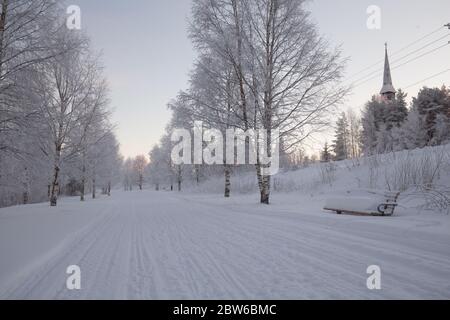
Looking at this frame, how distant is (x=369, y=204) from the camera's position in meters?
8.00

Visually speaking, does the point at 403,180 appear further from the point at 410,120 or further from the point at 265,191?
the point at 410,120

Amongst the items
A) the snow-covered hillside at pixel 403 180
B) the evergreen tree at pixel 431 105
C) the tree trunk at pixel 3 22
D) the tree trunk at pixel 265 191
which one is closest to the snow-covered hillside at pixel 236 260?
the snow-covered hillside at pixel 403 180

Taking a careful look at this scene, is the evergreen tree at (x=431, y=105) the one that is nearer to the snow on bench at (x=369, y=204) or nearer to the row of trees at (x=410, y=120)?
the row of trees at (x=410, y=120)

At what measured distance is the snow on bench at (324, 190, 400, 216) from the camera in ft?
25.5

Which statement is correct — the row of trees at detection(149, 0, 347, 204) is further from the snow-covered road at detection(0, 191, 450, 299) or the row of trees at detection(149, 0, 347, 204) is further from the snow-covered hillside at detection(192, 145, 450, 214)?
the snow-covered road at detection(0, 191, 450, 299)

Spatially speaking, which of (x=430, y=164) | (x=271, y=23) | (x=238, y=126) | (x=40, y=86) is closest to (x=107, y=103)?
(x=40, y=86)

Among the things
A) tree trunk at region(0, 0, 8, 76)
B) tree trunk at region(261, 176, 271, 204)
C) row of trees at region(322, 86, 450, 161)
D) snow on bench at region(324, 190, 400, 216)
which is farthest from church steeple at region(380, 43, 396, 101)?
tree trunk at region(0, 0, 8, 76)

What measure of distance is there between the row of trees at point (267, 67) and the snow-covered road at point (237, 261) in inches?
270

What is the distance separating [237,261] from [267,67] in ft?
35.0

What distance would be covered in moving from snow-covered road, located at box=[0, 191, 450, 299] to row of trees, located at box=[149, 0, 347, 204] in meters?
6.85

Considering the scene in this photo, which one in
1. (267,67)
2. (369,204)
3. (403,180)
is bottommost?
(369,204)

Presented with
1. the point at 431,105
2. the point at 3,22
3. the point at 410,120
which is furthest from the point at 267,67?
the point at 431,105

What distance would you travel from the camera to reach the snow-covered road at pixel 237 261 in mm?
3049

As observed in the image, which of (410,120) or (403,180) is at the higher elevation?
(410,120)
